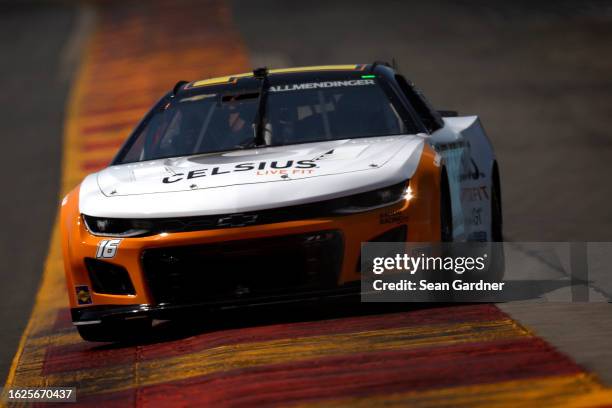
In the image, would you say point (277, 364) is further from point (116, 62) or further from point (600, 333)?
point (116, 62)

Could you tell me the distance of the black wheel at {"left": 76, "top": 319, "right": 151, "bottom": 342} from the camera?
25.8ft

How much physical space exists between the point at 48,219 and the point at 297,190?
8.29 metres

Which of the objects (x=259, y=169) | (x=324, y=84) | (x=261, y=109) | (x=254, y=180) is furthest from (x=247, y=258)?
(x=324, y=84)

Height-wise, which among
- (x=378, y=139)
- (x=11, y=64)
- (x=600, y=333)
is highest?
(x=378, y=139)

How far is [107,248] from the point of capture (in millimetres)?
7430

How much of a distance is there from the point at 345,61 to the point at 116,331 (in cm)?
1661

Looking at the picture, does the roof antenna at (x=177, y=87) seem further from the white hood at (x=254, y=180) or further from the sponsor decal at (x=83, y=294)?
the sponsor decal at (x=83, y=294)

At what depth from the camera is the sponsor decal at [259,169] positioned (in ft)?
24.4

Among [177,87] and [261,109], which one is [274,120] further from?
[177,87]

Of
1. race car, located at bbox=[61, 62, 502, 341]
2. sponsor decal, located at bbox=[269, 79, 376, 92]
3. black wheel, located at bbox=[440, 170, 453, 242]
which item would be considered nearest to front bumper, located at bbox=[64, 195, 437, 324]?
race car, located at bbox=[61, 62, 502, 341]

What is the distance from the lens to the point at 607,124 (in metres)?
17.6

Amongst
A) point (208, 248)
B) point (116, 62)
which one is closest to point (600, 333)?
point (208, 248)

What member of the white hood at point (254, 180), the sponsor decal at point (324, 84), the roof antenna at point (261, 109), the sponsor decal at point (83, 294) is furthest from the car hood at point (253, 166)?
the sponsor decal at point (324, 84)

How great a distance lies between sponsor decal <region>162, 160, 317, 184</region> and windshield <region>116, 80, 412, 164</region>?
74cm
